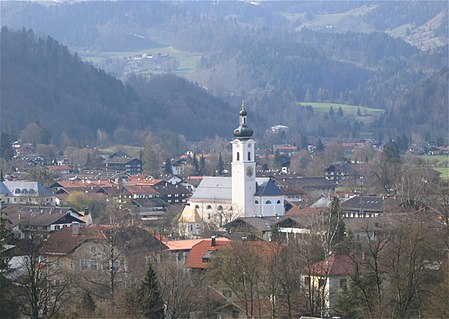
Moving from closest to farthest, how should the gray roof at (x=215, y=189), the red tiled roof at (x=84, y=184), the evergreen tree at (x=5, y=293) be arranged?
the evergreen tree at (x=5, y=293)
the gray roof at (x=215, y=189)
the red tiled roof at (x=84, y=184)

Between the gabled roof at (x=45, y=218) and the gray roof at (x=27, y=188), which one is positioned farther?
the gray roof at (x=27, y=188)

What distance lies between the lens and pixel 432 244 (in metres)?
39.9

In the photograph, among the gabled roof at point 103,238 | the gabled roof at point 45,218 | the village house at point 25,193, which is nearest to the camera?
the gabled roof at point 103,238

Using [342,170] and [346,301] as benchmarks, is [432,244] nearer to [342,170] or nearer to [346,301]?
[346,301]

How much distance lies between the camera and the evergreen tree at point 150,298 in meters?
32.8

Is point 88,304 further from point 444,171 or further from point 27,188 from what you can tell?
point 444,171

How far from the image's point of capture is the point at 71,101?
16625 cm

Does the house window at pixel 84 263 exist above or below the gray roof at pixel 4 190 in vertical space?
below

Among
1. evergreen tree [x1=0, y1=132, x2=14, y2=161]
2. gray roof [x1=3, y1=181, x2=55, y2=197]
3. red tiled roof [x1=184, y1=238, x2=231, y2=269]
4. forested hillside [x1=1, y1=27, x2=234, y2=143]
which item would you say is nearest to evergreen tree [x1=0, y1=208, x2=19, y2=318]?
red tiled roof [x1=184, y1=238, x2=231, y2=269]

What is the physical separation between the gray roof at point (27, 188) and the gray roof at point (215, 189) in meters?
10.5

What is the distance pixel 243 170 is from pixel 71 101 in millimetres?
93979

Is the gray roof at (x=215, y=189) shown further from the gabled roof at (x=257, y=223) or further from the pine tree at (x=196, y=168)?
the pine tree at (x=196, y=168)

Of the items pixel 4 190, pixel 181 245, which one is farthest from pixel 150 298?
pixel 4 190

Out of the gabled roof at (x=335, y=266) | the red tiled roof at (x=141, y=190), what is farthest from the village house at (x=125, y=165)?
the gabled roof at (x=335, y=266)
